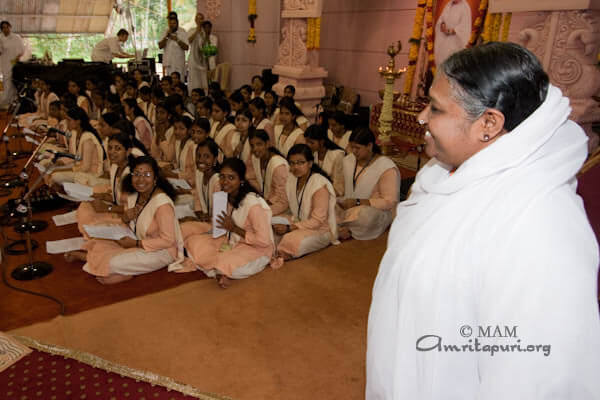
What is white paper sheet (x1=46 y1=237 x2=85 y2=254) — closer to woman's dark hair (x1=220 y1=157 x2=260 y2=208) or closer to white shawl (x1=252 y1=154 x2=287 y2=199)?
woman's dark hair (x1=220 y1=157 x2=260 y2=208)

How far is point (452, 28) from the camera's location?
6.88 meters

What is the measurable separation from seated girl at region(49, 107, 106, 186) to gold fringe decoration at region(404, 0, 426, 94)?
525cm

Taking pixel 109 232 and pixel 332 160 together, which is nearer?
pixel 109 232

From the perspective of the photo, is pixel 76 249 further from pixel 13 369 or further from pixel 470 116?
pixel 470 116

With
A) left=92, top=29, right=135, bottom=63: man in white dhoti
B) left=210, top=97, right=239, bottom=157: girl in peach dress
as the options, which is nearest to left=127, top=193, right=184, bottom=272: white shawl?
left=210, top=97, right=239, bottom=157: girl in peach dress

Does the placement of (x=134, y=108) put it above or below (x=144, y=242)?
above

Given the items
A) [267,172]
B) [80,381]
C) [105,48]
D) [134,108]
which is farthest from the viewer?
[105,48]

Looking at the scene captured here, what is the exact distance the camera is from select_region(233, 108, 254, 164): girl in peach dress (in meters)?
4.98

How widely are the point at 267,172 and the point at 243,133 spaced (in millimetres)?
1068

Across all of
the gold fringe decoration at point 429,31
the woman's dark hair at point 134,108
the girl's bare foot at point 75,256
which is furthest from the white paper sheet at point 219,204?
the gold fringe decoration at point 429,31

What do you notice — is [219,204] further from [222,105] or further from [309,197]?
[222,105]

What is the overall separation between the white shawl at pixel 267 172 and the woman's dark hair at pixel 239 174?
2.62 feet

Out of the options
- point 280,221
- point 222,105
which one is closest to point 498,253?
point 280,221

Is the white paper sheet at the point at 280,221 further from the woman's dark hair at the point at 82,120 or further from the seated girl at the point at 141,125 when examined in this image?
the seated girl at the point at 141,125
